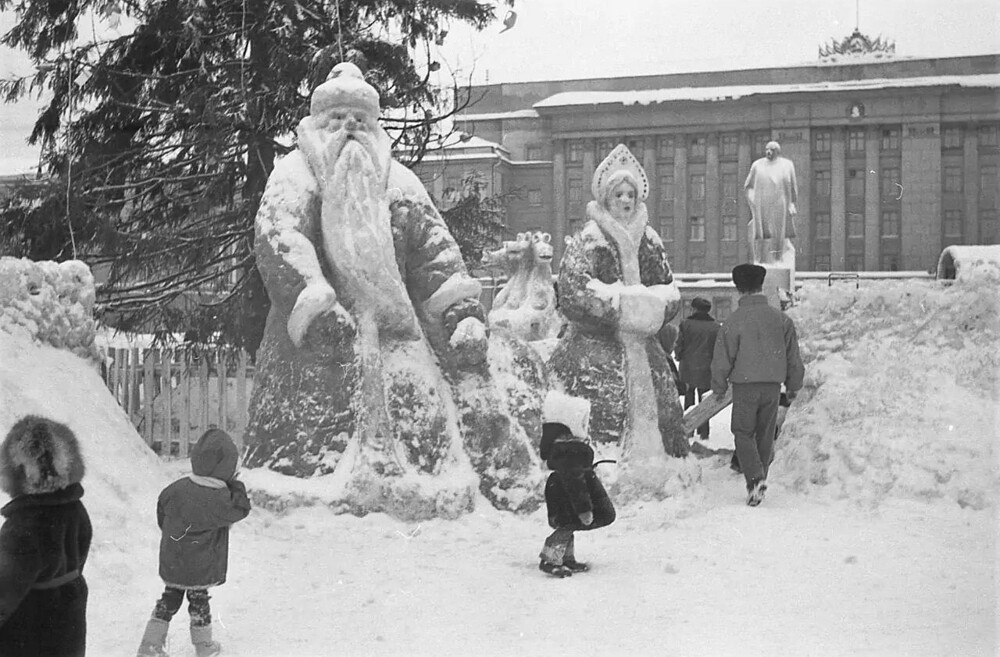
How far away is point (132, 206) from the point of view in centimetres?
1073

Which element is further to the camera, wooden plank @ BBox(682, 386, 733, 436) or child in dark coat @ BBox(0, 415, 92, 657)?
wooden plank @ BBox(682, 386, 733, 436)

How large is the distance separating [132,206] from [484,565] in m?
6.61

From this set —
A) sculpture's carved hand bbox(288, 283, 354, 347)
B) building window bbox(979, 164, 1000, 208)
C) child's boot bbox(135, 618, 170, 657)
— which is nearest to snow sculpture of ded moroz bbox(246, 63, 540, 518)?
sculpture's carved hand bbox(288, 283, 354, 347)

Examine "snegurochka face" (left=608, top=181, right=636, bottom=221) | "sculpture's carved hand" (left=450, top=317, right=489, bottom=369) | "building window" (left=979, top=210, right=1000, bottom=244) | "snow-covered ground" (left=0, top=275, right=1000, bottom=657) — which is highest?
"building window" (left=979, top=210, right=1000, bottom=244)

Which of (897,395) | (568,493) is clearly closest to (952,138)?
(897,395)

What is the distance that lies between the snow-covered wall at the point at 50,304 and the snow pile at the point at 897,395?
14.9 feet

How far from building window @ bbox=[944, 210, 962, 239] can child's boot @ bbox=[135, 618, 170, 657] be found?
124 ft

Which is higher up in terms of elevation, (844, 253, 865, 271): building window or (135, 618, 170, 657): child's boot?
(844, 253, 865, 271): building window

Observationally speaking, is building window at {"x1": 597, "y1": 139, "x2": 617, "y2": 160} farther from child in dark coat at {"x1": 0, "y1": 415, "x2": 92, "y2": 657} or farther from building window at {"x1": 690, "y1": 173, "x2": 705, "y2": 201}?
child in dark coat at {"x1": 0, "y1": 415, "x2": 92, "y2": 657}

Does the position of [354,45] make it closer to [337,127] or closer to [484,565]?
[337,127]

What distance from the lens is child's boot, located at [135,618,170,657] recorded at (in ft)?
13.1

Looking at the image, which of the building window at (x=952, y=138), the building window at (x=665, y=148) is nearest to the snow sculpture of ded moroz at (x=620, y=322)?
the building window at (x=952, y=138)

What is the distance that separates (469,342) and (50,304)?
90.8 inches

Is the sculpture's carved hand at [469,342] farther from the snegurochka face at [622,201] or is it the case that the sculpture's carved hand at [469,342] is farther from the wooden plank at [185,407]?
the wooden plank at [185,407]
